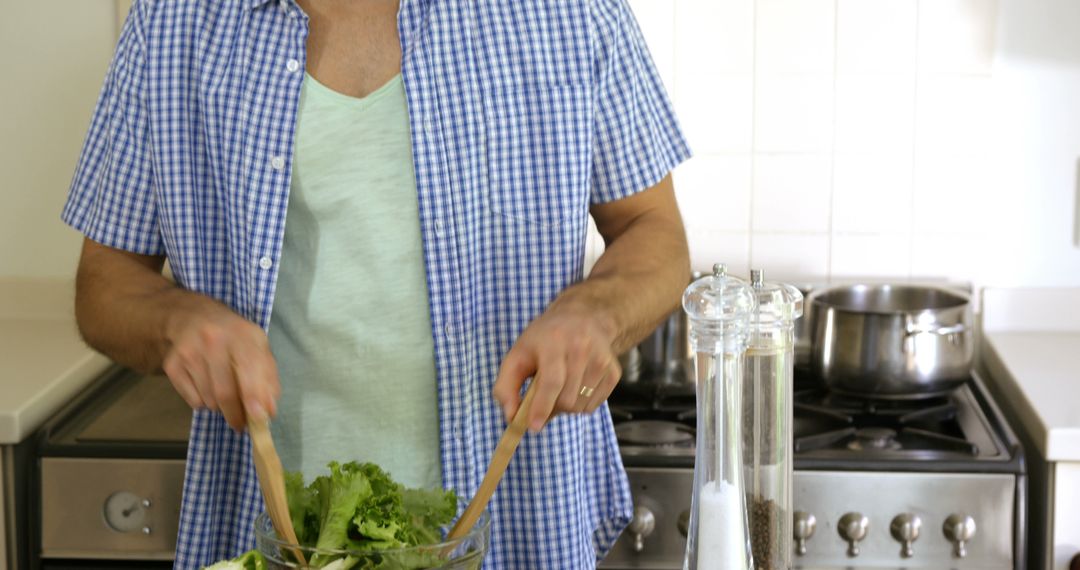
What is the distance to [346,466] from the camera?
36.2 inches

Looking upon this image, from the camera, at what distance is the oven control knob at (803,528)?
175cm

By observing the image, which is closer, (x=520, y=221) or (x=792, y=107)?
(x=520, y=221)

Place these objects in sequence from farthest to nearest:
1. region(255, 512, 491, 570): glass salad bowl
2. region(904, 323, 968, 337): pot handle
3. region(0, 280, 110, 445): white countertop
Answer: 1. region(904, 323, 968, 337): pot handle
2. region(0, 280, 110, 445): white countertop
3. region(255, 512, 491, 570): glass salad bowl

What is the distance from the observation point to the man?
4.22 feet

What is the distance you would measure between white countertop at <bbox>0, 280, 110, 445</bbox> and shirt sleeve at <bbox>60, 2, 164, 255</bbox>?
0.52 meters

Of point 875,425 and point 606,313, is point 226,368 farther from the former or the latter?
point 875,425

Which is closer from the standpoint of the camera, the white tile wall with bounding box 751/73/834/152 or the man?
the man

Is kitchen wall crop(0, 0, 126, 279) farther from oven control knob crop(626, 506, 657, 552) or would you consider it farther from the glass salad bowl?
the glass salad bowl

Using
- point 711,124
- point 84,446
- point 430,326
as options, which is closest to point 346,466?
point 430,326

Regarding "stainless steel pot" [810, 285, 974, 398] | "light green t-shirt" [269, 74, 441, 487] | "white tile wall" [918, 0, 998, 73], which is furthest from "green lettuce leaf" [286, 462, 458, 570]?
"white tile wall" [918, 0, 998, 73]

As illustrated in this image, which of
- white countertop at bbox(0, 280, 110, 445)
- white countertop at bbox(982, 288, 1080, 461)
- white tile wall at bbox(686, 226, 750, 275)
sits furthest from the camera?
white tile wall at bbox(686, 226, 750, 275)

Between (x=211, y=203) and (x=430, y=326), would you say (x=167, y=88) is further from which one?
(x=430, y=326)

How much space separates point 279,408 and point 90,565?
2.05 feet

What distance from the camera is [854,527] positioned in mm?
1737
